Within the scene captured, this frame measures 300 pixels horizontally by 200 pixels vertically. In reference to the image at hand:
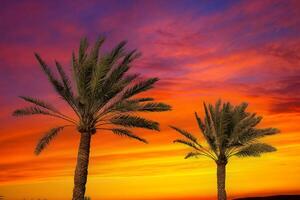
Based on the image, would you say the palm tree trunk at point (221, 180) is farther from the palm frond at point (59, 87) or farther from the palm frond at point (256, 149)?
the palm frond at point (59, 87)

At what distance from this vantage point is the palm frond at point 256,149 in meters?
41.2

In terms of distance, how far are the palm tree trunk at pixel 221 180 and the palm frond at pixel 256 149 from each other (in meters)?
2.22

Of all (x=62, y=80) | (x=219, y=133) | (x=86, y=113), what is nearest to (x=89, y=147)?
(x=86, y=113)

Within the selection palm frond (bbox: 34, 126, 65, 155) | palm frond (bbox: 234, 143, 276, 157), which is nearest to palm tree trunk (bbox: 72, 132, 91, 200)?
palm frond (bbox: 34, 126, 65, 155)

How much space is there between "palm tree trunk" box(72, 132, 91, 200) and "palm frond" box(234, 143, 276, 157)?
1579 centimetres

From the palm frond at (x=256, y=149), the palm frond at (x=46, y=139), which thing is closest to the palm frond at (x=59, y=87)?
the palm frond at (x=46, y=139)

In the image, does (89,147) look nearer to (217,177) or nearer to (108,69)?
(108,69)

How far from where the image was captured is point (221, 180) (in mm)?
42688

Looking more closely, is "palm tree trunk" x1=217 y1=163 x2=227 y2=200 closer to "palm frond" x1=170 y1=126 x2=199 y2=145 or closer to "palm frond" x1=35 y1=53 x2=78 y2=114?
"palm frond" x1=170 y1=126 x2=199 y2=145

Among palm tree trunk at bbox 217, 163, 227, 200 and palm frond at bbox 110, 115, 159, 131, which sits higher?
palm frond at bbox 110, 115, 159, 131

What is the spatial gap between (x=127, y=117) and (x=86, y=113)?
230 centimetres

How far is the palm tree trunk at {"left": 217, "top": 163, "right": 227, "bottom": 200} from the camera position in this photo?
42469 mm

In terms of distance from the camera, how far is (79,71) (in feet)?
95.5

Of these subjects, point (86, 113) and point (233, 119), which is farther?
point (233, 119)
